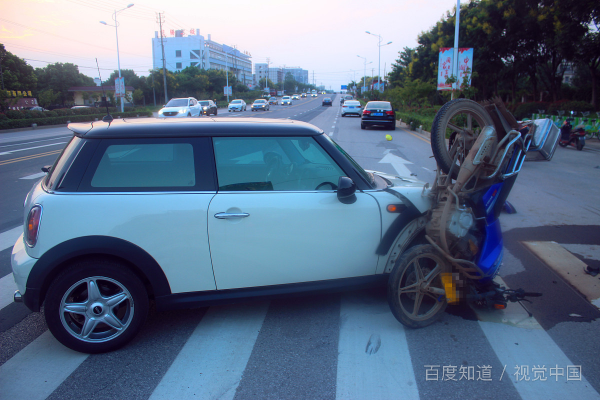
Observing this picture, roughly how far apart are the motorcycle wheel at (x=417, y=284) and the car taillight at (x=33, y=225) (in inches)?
103

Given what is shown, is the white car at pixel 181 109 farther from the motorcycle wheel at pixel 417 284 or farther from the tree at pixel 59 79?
the tree at pixel 59 79

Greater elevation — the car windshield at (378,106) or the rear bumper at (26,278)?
the car windshield at (378,106)

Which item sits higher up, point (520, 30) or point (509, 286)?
point (520, 30)

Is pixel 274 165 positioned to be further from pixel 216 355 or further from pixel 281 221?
pixel 216 355

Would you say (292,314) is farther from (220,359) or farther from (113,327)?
(113,327)

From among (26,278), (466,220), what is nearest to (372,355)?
(466,220)

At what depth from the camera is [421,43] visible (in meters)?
43.4

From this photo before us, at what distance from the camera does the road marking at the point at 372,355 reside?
9.14ft

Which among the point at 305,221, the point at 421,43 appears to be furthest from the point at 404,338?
the point at 421,43

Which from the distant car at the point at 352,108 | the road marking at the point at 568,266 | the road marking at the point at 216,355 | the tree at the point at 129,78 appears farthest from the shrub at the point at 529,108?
the tree at the point at 129,78

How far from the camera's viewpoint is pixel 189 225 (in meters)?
3.17

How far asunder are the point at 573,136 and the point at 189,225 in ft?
58.3

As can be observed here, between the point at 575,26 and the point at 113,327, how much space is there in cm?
2704

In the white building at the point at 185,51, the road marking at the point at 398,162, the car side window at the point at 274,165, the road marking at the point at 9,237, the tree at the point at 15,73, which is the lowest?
the road marking at the point at 9,237
